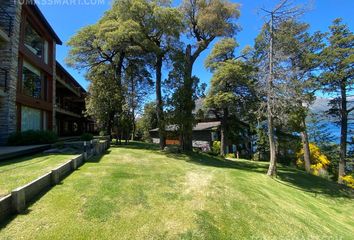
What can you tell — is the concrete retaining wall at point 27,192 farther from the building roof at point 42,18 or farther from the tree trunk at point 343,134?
the tree trunk at point 343,134

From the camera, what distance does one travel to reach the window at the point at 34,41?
16183 mm

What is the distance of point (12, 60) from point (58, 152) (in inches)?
225

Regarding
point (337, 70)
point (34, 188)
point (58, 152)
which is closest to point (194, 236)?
point (34, 188)

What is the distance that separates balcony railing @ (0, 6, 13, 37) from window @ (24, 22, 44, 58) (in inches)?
84.3

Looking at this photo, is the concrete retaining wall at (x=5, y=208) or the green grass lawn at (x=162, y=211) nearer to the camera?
the concrete retaining wall at (x=5, y=208)

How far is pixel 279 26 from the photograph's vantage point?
1412cm

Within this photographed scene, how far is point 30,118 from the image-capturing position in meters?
16.6

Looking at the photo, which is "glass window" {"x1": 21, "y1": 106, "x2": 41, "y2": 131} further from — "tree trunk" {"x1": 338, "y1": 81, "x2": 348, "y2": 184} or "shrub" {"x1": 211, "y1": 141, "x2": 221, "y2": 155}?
"tree trunk" {"x1": 338, "y1": 81, "x2": 348, "y2": 184}

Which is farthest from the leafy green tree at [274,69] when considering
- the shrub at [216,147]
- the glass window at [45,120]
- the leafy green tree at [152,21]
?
the glass window at [45,120]

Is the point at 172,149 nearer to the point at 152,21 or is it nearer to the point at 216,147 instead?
the point at 152,21

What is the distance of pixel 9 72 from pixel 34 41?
17.0ft

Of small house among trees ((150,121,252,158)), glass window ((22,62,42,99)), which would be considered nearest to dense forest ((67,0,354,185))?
small house among trees ((150,121,252,158))

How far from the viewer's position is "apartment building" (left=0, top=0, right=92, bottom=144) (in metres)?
13.2

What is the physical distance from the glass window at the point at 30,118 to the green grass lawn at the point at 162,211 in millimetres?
8087
